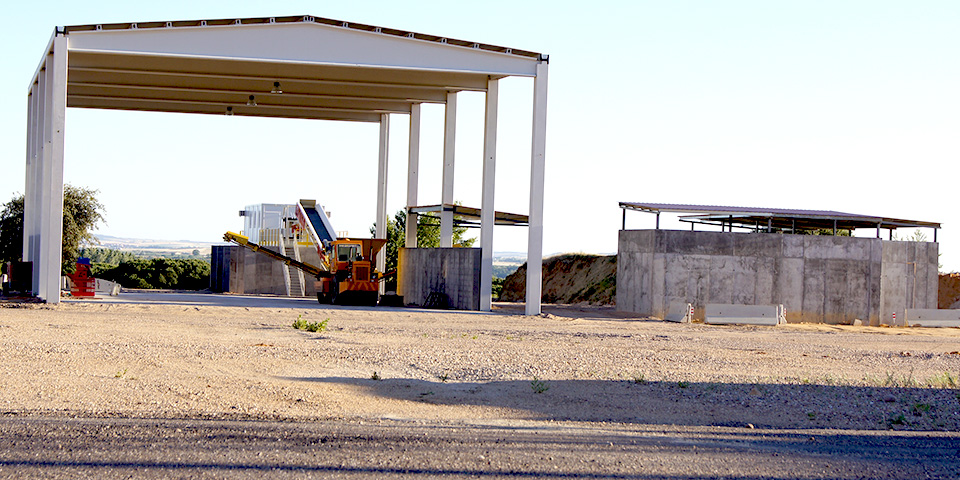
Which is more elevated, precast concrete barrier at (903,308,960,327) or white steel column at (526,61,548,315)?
white steel column at (526,61,548,315)

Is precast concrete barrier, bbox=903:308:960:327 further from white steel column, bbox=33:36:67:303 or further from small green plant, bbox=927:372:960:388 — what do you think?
white steel column, bbox=33:36:67:303

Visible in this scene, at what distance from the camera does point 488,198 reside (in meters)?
32.6

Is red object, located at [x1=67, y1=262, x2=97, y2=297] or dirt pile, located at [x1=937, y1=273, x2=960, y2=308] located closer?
red object, located at [x1=67, y1=262, x2=97, y2=297]

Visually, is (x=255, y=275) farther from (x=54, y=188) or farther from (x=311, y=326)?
(x=311, y=326)

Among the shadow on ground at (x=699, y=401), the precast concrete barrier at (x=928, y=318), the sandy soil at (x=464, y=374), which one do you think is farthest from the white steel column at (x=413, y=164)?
the shadow on ground at (x=699, y=401)

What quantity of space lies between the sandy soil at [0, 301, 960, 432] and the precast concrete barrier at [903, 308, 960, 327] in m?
9.09

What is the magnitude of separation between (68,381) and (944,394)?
12056mm

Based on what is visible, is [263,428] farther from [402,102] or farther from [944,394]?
[402,102]

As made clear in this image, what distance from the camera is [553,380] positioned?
1354 cm

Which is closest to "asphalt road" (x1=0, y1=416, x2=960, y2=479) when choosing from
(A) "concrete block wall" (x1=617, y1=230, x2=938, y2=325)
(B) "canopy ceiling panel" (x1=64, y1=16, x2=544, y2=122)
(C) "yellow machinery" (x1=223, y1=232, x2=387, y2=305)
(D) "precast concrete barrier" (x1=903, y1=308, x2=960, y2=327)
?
(A) "concrete block wall" (x1=617, y1=230, x2=938, y2=325)

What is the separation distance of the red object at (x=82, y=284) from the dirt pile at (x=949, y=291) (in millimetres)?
39114

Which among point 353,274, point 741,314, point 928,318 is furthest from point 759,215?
Result: point 353,274

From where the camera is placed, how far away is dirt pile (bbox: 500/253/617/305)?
165ft

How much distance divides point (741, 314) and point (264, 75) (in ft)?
63.9
